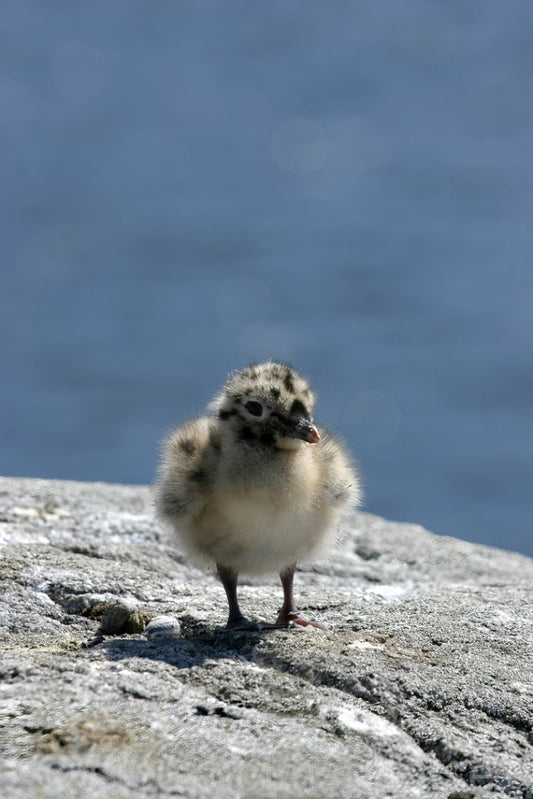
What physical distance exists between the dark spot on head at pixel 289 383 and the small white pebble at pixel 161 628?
113 centimetres

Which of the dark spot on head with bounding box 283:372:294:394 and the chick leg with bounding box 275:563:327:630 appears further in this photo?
the dark spot on head with bounding box 283:372:294:394

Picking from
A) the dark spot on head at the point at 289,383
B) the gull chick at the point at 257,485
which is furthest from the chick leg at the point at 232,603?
the dark spot on head at the point at 289,383

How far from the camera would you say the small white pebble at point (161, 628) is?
13.9 ft

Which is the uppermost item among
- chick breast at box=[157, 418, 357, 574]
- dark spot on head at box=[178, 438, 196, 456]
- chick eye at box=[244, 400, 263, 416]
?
chick eye at box=[244, 400, 263, 416]

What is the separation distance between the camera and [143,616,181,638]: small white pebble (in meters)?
4.24

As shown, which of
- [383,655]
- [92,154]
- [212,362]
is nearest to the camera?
[383,655]

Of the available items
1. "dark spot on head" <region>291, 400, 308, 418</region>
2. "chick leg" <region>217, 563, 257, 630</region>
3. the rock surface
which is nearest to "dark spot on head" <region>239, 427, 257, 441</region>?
"dark spot on head" <region>291, 400, 308, 418</region>

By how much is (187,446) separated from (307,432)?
0.60 m

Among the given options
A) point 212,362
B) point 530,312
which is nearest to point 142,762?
point 212,362

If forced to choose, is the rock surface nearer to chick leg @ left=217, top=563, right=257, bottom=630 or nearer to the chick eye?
chick leg @ left=217, top=563, right=257, bottom=630

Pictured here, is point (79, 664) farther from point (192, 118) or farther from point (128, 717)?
point (192, 118)

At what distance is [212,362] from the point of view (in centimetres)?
1916

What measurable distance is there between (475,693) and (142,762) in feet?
4.42

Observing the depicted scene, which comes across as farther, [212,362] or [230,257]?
[230,257]
